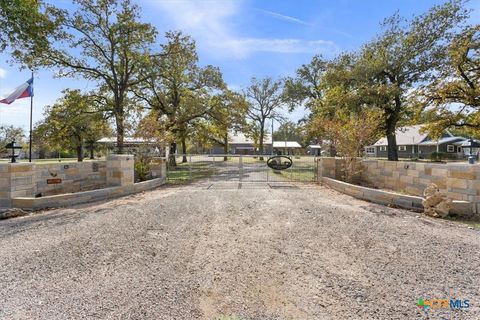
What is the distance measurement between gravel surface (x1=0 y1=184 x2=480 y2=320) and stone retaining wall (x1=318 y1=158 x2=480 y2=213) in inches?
48.1

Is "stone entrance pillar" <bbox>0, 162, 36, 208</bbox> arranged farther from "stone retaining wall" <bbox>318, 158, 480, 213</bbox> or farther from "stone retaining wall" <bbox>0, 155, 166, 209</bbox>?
"stone retaining wall" <bbox>318, 158, 480, 213</bbox>

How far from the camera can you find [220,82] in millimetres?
20047

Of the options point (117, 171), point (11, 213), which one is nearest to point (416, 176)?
point (117, 171)

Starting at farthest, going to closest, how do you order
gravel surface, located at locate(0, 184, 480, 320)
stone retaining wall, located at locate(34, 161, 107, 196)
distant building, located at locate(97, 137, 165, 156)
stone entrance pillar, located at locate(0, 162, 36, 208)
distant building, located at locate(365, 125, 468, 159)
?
1. distant building, located at locate(365, 125, 468, 159)
2. distant building, located at locate(97, 137, 165, 156)
3. stone retaining wall, located at locate(34, 161, 107, 196)
4. stone entrance pillar, located at locate(0, 162, 36, 208)
5. gravel surface, located at locate(0, 184, 480, 320)

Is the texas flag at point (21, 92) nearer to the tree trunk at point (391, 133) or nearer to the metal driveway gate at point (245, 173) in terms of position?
the metal driveway gate at point (245, 173)

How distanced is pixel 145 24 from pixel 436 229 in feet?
47.6

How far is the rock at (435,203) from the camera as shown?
18.4ft

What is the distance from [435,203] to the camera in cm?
573

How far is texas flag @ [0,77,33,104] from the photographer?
33.7ft

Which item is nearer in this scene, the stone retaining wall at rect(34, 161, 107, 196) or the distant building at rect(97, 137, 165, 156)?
the stone retaining wall at rect(34, 161, 107, 196)

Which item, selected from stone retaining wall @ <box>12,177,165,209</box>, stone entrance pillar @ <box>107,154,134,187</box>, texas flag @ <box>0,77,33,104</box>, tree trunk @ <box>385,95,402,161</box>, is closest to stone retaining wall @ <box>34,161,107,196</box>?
stone entrance pillar @ <box>107,154,134,187</box>

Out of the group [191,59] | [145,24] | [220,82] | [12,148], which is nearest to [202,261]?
[12,148]

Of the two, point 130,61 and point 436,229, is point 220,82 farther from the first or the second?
point 436,229

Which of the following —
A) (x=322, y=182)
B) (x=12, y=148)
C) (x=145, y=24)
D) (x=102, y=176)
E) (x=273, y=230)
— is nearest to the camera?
(x=273, y=230)
